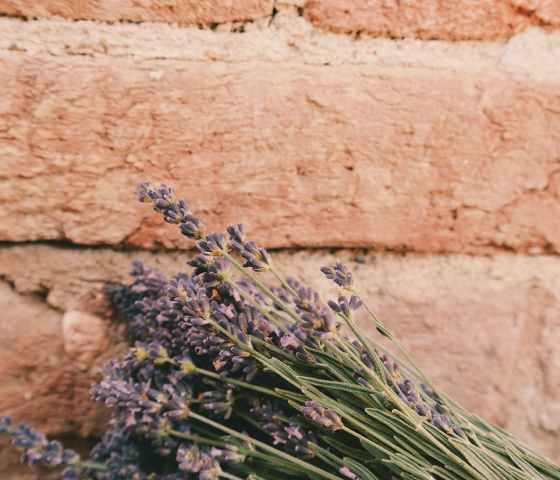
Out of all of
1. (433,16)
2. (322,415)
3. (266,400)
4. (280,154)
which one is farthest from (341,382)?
(433,16)

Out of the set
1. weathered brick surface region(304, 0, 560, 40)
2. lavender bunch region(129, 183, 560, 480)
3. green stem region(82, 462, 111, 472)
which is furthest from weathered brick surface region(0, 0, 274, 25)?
green stem region(82, 462, 111, 472)

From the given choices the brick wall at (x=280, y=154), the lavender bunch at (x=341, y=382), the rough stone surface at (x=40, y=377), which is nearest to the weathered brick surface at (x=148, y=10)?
the brick wall at (x=280, y=154)

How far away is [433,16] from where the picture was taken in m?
0.77

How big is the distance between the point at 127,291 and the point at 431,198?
26.4 inches

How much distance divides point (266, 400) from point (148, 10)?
29.5 inches

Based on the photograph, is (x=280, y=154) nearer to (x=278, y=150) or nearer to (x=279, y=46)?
(x=278, y=150)

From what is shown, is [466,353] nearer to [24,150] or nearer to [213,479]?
[213,479]

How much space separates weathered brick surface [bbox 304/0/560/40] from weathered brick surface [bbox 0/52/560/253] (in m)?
→ 0.08

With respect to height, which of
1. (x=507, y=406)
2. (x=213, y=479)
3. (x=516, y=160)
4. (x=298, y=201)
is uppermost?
(x=516, y=160)

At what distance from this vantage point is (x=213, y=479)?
587 millimetres

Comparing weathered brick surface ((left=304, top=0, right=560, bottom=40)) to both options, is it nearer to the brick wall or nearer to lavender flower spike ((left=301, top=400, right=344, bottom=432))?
the brick wall

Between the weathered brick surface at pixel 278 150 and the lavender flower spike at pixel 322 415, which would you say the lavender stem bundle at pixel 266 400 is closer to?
the lavender flower spike at pixel 322 415

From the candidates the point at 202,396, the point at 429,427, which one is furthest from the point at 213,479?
the point at 429,427

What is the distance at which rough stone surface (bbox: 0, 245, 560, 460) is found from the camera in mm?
882
